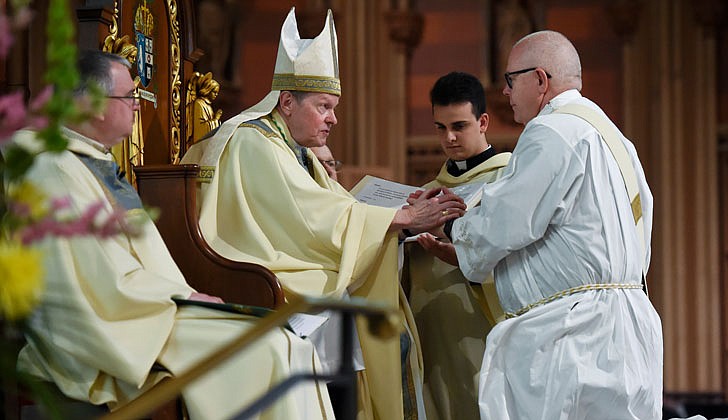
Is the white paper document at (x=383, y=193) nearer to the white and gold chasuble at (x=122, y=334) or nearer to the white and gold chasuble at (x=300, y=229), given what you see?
the white and gold chasuble at (x=300, y=229)

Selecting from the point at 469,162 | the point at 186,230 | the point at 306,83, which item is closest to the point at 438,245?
the point at 469,162

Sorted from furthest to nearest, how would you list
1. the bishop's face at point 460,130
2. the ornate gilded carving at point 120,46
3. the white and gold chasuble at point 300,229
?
the bishop's face at point 460,130 → the white and gold chasuble at point 300,229 → the ornate gilded carving at point 120,46

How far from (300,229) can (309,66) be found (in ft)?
2.39

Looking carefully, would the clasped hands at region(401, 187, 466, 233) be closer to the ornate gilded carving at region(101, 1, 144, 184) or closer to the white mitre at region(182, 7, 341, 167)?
the white mitre at region(182, 7, 341, 167)

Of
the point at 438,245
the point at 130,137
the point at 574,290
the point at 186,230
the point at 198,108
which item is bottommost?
the point at 574,290

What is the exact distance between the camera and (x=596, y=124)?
173 inches

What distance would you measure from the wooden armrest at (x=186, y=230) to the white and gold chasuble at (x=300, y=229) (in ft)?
0.90

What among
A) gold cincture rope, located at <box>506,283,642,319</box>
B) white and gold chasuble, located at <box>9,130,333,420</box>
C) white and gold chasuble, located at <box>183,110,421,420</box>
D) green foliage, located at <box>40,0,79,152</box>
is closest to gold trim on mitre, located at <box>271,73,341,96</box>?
white and gold chasuble, located at <box>183,110,421,420</box>

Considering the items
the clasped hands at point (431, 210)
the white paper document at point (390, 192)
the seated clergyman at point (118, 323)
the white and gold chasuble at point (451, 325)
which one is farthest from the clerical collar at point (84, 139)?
the white and gold chasuble at point (451, 325)

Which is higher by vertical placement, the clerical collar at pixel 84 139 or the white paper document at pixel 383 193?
the clerical collar at pixel 84 139

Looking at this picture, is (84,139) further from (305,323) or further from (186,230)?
(305,323)

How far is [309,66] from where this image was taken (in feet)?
15.9

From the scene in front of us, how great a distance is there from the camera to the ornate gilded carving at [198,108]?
17.9 feet

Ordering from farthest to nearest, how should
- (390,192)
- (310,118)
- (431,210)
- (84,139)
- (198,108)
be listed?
(198,108), (390,192), (310,118), (431,210), (84,139)
